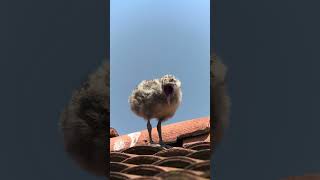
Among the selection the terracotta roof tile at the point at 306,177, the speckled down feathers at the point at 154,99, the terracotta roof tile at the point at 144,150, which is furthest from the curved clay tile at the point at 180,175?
the terracotta roof tile at the point at 306,177

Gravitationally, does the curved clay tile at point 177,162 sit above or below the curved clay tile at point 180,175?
above

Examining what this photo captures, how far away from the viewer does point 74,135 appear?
17.3 ft

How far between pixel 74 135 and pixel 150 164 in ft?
2.57

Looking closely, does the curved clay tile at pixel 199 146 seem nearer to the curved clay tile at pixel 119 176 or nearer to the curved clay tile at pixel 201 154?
the curved clay tile at pixel 201 154

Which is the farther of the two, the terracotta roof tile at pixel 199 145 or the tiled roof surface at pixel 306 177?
the tiled roof surface at pixel 306 177

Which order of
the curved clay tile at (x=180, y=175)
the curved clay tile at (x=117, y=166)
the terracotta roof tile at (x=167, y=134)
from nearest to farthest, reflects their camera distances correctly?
the curved clay tile at (x=180, y=175) → the curved clay tile at (x=117, y=166) → the terracotta roof tile at (x=167, y=134)

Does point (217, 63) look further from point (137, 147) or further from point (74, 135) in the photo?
point (74, 135)

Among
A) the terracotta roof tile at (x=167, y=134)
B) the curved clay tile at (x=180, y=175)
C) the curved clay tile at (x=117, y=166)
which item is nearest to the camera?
the curved clay tile at (x=180, y=175)

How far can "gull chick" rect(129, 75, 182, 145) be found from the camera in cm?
485

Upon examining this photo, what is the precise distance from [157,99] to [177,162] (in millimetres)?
492

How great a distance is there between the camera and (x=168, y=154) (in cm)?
481

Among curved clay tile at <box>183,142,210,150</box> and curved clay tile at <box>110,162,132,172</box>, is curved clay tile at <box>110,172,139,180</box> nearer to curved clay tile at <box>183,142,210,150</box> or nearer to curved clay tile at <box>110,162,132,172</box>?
curved clay tile at <box>110,162,132,172</box>

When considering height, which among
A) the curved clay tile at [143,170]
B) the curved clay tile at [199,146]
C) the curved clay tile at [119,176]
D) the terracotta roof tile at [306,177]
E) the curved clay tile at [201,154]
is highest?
the curved clay tile at [199,146]

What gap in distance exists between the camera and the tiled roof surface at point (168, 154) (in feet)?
15.4
